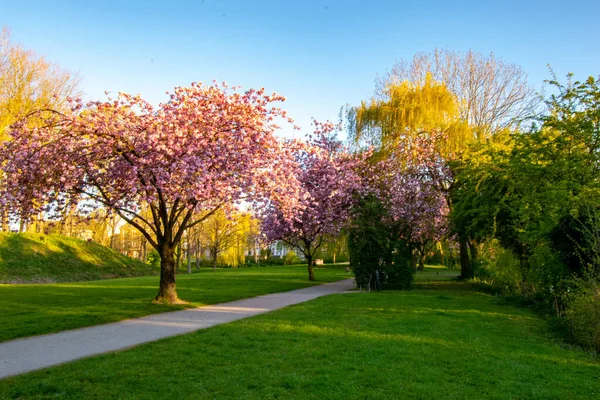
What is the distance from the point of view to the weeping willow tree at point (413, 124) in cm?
2136

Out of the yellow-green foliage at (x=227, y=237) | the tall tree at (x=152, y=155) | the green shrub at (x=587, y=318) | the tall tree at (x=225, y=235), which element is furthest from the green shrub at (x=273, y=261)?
the green shrub at (x=587, y=318)

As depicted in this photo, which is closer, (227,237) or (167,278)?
(167,278)

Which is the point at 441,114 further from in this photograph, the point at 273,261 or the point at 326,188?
the point at 273,261

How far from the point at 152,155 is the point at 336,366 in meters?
7.60

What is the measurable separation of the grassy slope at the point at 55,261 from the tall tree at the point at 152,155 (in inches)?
581

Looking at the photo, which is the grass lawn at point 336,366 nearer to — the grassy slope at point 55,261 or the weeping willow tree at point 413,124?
the weeping willow tree at point 413,124

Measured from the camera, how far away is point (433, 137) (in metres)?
21.6

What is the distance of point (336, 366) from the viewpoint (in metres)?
5.84

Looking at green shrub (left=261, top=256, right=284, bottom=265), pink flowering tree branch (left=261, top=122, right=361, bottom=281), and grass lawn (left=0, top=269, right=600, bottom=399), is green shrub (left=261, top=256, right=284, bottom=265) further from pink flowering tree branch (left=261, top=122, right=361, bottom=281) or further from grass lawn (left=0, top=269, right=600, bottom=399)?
grass lawn (left=0, top=269, right=600, bottom=399)

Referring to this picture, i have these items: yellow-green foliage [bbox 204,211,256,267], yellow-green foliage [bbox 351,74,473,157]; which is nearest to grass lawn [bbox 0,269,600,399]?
yellow-green foliage [bbox 351,74,473,157]

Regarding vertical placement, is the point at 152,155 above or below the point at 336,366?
above

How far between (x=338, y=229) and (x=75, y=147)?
43.4ft

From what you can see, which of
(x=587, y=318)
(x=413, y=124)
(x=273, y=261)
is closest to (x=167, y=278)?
(x=587, y=318)

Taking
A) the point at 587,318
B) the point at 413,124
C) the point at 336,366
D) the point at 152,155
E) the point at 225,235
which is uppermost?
the point at 413,124
